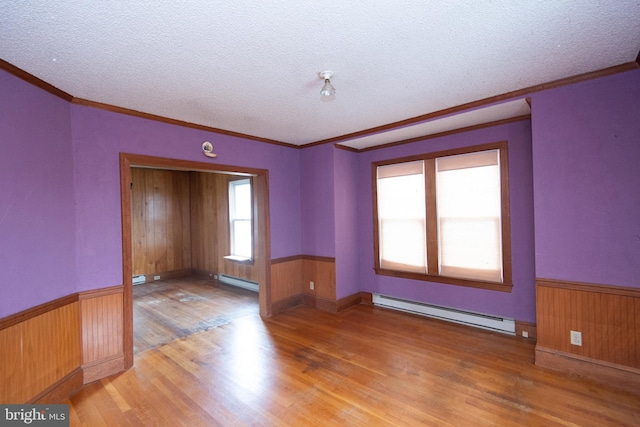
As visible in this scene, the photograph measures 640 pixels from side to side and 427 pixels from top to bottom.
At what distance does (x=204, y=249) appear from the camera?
6.98 m

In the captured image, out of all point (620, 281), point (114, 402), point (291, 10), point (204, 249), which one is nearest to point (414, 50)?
point (291, 10)

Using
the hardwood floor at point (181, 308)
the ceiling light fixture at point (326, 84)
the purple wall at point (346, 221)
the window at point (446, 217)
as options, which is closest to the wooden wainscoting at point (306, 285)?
the purple wall at point (346, 221)

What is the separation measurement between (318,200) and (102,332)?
305cm

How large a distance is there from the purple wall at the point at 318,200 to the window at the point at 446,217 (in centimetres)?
75

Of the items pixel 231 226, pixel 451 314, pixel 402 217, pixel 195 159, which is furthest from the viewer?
pixel 231 226

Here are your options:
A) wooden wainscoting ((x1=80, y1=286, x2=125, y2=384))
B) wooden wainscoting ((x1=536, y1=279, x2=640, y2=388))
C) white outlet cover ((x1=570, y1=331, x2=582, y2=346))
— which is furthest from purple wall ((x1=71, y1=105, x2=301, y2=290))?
white outlet cover ((x1=570, y1=331, x2=582, y2=346))

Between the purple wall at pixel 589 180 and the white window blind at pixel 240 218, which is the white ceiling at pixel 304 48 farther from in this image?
the white window blind at pixel 240 218

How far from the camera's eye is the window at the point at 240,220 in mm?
5988

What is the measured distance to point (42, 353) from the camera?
2.29 metres

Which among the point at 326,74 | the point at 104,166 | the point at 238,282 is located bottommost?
the point at 238,282

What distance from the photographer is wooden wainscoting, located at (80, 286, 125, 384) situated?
2.71m

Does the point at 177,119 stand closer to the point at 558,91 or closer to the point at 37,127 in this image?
the point at 37,127

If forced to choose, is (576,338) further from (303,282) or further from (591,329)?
(303,282)

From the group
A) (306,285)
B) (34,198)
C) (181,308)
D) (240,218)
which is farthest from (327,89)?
(240,218)
